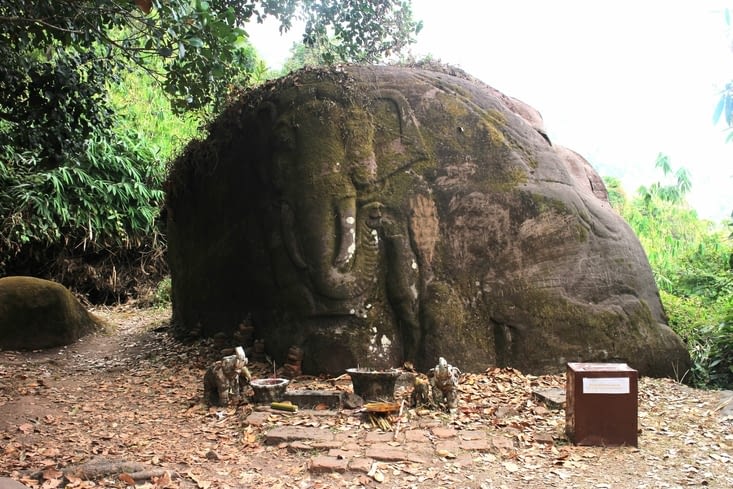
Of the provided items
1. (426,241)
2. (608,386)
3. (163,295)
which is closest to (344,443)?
(608,386)

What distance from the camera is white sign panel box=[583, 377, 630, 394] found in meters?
4.46

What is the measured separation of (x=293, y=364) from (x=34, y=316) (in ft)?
15.2

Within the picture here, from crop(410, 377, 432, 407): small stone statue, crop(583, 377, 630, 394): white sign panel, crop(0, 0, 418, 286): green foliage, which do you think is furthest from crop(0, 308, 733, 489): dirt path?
crop(0, 0, 418, 286): green foliage

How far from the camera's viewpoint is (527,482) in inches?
154

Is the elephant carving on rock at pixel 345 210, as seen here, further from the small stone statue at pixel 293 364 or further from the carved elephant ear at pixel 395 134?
the small stone statue at pixel 293 364

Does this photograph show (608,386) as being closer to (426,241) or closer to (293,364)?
(426,241)

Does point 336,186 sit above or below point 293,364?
above

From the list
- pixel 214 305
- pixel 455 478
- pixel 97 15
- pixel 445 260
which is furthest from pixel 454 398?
pixel 97 15

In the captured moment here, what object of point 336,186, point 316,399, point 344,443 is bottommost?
point 344,443

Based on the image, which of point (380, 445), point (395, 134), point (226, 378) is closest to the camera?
point (380, 445)

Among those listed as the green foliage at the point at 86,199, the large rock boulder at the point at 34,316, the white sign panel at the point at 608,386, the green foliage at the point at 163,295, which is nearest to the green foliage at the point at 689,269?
the white sign panel at the point at 608,386

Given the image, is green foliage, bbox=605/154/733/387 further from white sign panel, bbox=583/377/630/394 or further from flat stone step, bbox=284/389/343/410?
flat stone step, bbox=284/389/343/410

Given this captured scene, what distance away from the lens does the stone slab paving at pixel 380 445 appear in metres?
4.16

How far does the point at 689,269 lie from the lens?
34.7ft
